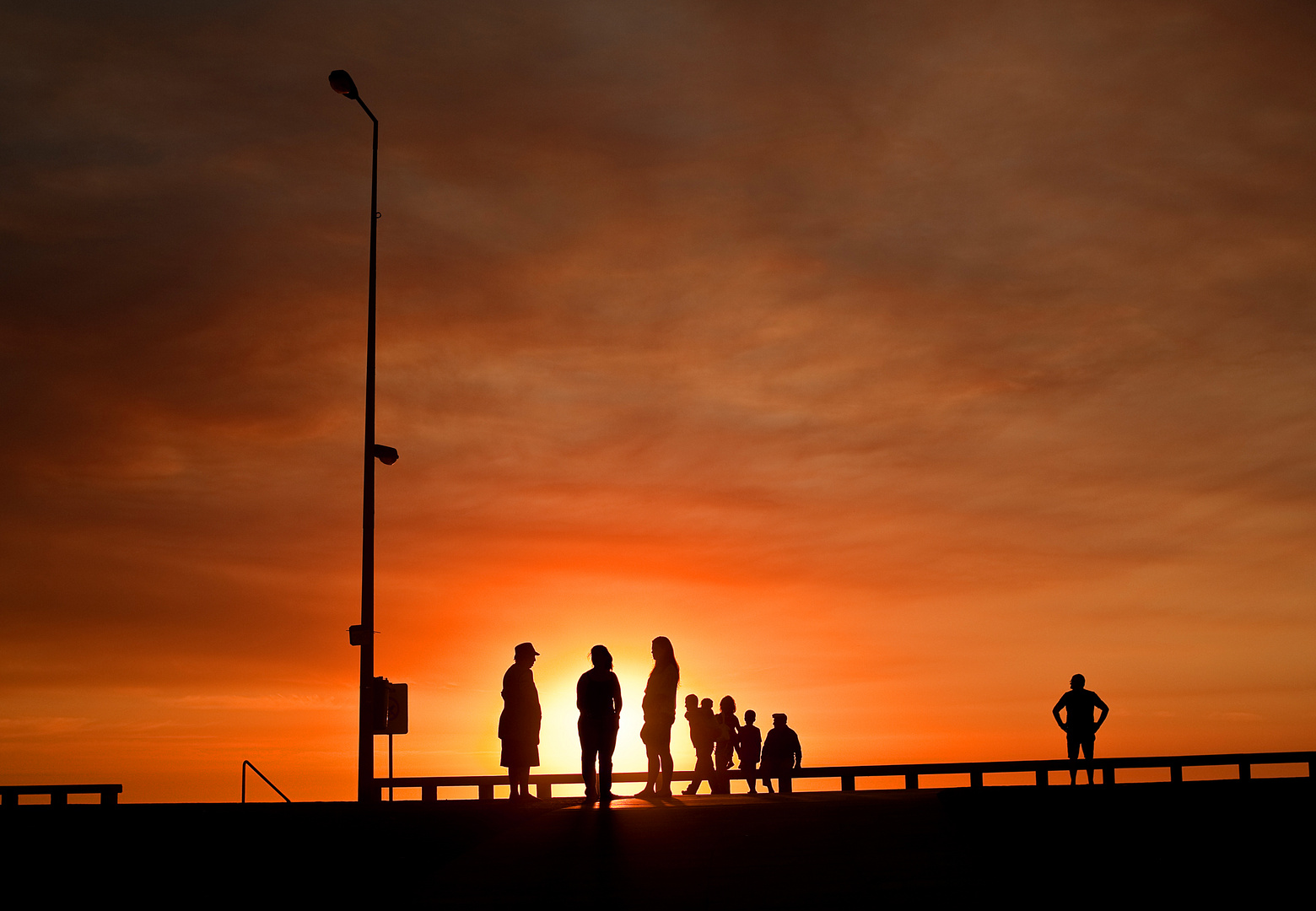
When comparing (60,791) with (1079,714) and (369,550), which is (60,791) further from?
(1079,714)

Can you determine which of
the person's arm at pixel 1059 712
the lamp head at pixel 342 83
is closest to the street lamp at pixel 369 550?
the lamp head at pixel 342 83

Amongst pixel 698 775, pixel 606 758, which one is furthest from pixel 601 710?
pixel 698 775

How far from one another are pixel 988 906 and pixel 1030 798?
25.3 feet

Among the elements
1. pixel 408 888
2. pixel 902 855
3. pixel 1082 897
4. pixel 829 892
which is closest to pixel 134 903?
pixel 408 888

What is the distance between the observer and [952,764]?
1133 inches

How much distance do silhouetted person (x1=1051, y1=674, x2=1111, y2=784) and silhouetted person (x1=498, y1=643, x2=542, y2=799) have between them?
26.1 feet

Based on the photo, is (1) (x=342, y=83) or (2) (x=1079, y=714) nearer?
(2) (x=1079, y=714)

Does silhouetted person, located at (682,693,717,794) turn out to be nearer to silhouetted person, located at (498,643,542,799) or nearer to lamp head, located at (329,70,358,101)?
silhouetted person, located at (498,643,542,799)

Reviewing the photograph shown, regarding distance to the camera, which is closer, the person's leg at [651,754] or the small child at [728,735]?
the person's leg at [651,754]

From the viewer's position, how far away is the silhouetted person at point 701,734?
27406 millimetres

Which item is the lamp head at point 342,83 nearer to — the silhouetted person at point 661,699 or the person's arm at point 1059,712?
the silhouetted person at point 661,699

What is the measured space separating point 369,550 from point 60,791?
670 centimetres

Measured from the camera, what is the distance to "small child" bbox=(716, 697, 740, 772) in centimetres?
2917

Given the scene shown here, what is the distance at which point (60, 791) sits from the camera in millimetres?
26703
